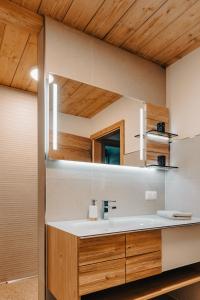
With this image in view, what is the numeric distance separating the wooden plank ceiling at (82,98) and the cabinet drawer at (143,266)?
3.82 feet

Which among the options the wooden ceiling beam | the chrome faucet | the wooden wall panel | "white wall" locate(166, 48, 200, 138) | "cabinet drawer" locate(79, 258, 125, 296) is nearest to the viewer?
"cabinet drawer" locate(79, 258, 125, 296)

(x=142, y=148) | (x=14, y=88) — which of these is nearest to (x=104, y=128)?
(x=142, y=148)

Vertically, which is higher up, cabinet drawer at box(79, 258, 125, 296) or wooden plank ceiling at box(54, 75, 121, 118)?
wooden plank ceiling at box(54, 75, 121, 118)

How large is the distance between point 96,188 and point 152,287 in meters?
0.83

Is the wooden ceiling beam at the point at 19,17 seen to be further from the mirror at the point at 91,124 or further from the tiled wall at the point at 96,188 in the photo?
the tiled wall at the point at 96,188

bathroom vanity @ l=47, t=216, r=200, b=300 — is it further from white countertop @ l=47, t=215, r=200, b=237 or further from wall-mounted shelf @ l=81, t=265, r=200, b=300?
wall-mounted shelf @ l=81, t=265, r=200, b=300

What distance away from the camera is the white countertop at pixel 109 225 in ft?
4.75

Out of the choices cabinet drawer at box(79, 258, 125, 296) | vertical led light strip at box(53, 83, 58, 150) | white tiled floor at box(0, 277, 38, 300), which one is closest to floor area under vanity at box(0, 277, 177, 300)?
white tiled floor at box(0, 277, 38, 300)

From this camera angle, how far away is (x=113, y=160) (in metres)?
2.11

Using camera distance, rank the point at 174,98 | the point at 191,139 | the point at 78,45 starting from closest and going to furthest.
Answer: the point at 78,45 < the point at 191,139 < the point at 174,98

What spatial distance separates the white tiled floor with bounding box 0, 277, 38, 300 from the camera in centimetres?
227

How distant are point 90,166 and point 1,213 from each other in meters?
1.32

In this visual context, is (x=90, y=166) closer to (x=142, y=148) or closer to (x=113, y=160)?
(x=113, y=160)

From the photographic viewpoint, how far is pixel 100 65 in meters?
2.11
